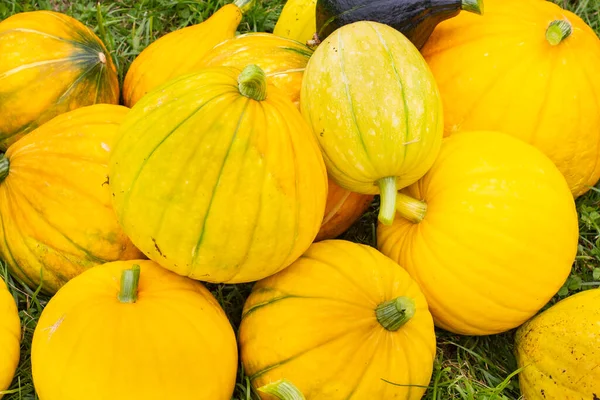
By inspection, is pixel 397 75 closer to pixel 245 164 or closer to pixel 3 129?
pixel 245 164

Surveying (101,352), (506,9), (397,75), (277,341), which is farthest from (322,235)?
(506,9)

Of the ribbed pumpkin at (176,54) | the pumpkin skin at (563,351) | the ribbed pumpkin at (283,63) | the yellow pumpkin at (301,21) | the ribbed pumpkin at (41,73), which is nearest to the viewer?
the pumpkin skin at (563,351)

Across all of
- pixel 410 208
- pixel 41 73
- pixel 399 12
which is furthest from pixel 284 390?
pixel 41 73

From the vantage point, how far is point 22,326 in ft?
7.90

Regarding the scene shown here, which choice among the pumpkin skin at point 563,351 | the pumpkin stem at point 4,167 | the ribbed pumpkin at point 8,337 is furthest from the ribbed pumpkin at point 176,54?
the pumpkin skin at point 563,351

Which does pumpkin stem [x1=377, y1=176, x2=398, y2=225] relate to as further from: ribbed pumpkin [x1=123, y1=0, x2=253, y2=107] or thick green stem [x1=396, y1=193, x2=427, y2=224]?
ribbed pumpkin [x1=123, y1=0, x2=253, y2=107]

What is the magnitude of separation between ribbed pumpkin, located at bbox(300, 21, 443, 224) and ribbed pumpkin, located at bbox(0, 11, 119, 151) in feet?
3.39

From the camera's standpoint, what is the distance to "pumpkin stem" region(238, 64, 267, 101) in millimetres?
1846

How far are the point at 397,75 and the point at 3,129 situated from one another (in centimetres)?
157

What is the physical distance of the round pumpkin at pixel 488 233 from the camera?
222 centimetres

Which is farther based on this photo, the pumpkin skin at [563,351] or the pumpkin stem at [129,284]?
the pumpkin skin at [563,351]

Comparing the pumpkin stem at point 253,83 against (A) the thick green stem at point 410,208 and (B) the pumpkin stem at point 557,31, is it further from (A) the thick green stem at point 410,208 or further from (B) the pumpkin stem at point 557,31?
(B) the pumpkin stem at point 557,31

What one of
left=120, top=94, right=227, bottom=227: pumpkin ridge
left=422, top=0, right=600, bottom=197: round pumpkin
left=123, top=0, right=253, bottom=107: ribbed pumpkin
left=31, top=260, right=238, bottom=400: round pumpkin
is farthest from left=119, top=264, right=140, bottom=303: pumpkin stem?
left=422, top=0, right=600, bottom=197: round pumpkin

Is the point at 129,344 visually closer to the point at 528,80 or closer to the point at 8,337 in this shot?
the point at 8,337
